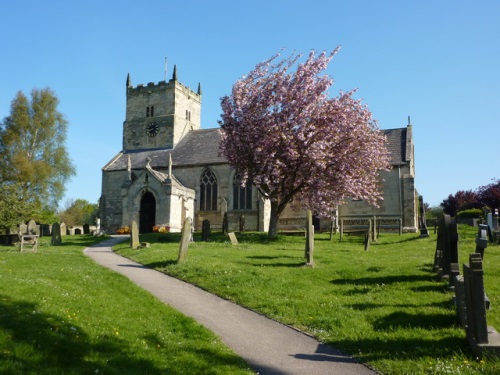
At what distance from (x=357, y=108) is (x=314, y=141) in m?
3.58

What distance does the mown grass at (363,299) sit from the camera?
627 cm

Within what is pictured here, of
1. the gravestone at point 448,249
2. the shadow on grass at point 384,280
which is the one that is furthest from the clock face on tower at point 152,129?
Answer: the gravestone at point 448,249

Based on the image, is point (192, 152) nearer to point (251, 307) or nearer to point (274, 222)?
point (274, 222)

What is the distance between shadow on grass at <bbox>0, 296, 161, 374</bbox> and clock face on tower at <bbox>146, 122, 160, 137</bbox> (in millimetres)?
38800

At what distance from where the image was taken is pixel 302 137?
2364 centimetres

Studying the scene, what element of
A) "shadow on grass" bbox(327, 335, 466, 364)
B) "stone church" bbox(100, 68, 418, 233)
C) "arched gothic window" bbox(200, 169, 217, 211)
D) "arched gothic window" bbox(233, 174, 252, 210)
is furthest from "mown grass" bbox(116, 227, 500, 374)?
"arched gothic window" bbox(200, 169, 217, 211)

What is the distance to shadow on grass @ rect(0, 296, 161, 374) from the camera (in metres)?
5.19

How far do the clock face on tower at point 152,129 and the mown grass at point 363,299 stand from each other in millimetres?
30026

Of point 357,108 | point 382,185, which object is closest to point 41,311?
point 357,108

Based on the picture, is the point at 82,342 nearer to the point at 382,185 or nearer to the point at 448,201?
the point at 382,185

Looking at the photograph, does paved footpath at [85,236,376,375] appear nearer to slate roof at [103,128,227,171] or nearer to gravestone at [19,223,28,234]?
gravestone at [19,223,28,234]

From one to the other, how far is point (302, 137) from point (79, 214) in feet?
262

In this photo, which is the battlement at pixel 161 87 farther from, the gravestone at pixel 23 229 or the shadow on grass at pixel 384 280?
the shadow on grass at pixel 384 280

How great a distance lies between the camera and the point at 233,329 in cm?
795
